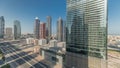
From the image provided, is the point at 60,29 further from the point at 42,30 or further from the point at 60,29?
the point at 42,30

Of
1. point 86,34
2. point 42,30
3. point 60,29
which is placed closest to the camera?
point 86,34

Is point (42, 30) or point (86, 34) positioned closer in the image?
point (86, 34)

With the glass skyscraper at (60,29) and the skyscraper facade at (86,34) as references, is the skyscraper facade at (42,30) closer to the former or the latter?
the glass skyscraper at (60,29)

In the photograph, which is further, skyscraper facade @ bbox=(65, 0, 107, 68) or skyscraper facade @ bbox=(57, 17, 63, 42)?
skyscraper facade @ bbox=(57, 17, 63, 42)

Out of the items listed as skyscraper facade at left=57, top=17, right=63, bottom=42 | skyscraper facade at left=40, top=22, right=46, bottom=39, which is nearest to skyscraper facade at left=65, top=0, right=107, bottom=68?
skyscraper facade at left=57, top=17, right=63, bottom=42

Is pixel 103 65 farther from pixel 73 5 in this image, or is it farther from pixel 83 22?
pixel 73 5

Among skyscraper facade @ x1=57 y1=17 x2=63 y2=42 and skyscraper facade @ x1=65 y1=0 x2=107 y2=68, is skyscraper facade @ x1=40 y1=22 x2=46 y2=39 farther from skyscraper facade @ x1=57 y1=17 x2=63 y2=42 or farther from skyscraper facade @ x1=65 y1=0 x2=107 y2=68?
skyscraper facade @ x1=65 y1=0 x2=107 y2=68

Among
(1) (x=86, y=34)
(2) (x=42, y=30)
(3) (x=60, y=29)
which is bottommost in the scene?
(1) (x=86, y=34)

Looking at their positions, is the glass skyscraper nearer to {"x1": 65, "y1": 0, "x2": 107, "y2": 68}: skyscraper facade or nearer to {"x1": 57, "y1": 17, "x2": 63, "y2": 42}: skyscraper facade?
{"x1": 57, "y1": 17, "x2": 63, "y2": 42}: skyscraper facade

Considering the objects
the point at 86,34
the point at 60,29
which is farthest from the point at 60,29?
the point at 86,34
